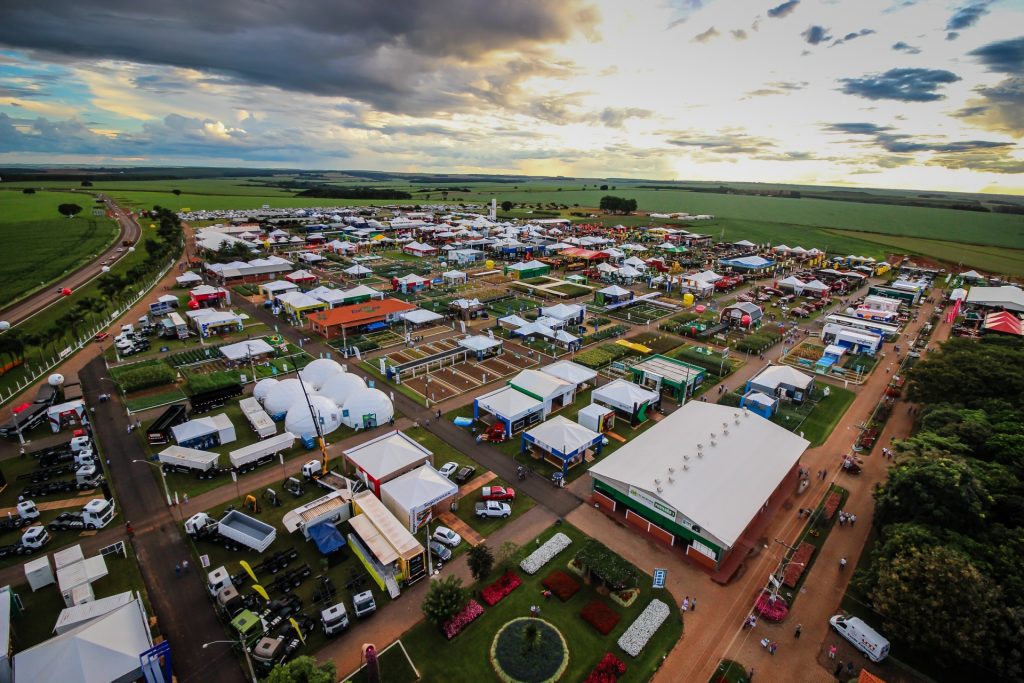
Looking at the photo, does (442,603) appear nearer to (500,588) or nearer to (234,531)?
(500,588)

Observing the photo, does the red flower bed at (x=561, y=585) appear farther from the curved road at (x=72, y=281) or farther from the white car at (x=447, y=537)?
the curved road at (x=72, y=281)

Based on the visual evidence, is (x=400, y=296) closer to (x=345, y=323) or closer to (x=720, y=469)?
(x=345, y=323)

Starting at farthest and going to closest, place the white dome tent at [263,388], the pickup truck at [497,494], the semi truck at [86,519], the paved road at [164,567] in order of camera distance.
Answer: the white dome tent at [263,388]
the pickup truck at [497,494]
the semi truck at [86,519]
the paved road at [164,567]

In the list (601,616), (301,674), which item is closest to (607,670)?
(601,616)

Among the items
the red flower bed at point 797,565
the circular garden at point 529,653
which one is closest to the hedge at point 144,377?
the circular garden at point 529,653

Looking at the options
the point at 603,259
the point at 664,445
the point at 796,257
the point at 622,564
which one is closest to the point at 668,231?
the point at 796,257
